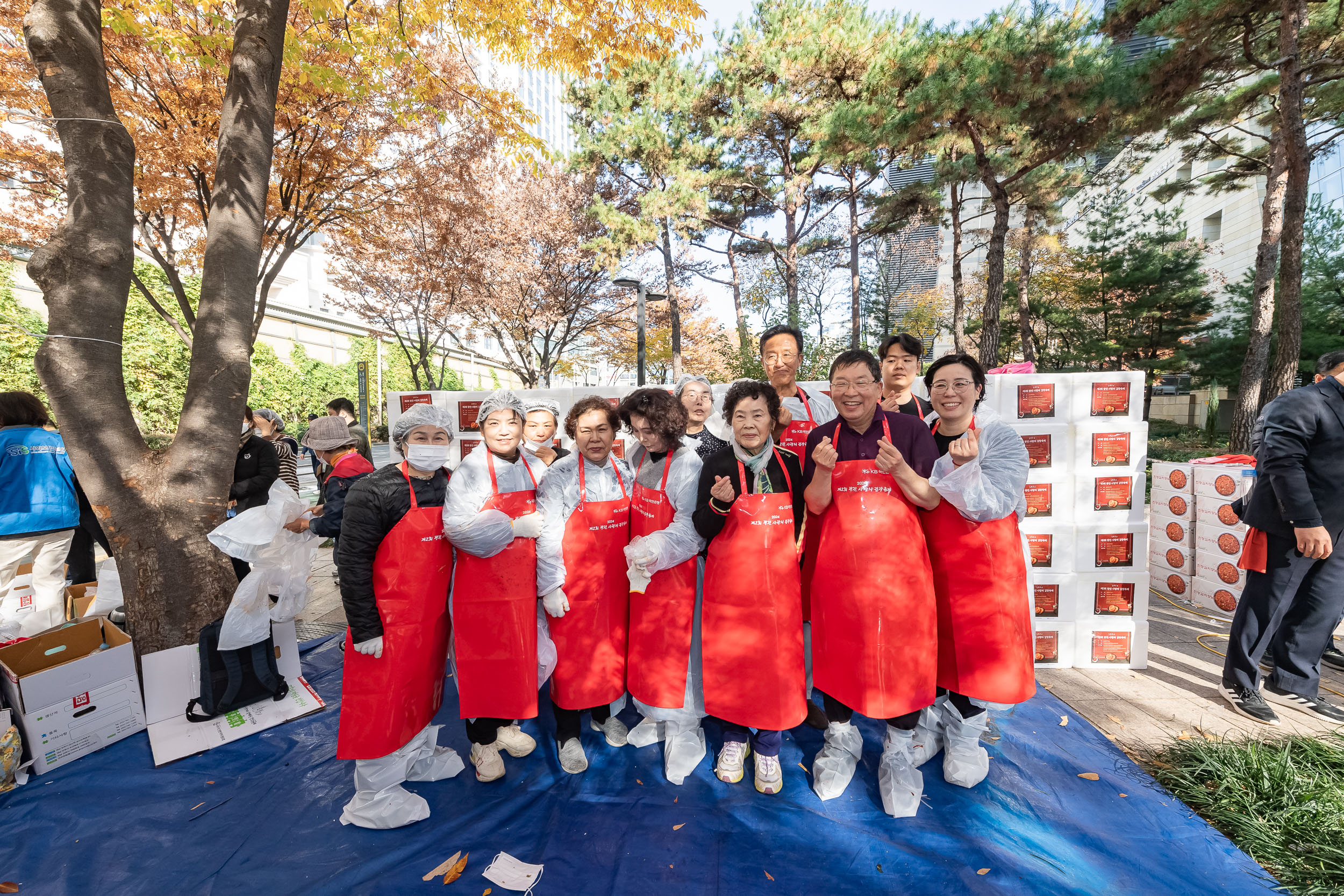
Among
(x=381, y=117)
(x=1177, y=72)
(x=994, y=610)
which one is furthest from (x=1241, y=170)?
(x=381, y=117)

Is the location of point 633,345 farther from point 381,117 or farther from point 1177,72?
point 1177,72

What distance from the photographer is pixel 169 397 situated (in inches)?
521

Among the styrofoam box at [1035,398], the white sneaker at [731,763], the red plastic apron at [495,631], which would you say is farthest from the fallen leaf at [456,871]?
the styrofoam box at [1035,398]

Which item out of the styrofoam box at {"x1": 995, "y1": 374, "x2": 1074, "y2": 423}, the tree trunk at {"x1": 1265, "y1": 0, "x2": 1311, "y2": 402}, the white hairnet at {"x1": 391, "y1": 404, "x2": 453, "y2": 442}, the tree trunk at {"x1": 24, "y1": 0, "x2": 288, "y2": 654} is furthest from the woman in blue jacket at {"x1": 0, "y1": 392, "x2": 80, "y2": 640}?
the tree trunk at {"x1": 1265, "y1": 0, "x2": 1311, "y2": 402}

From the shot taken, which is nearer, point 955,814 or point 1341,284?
point 955,814

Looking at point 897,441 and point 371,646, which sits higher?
point 897,441

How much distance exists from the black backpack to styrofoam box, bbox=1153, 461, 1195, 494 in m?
7.37

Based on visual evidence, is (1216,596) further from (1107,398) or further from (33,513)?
(33,513)

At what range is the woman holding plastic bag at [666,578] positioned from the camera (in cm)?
255

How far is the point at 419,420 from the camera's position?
8.10 ft

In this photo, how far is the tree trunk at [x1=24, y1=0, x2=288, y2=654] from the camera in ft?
10.3

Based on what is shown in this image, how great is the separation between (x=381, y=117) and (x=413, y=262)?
5256mm

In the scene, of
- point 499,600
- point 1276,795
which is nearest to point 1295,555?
point 1276,795

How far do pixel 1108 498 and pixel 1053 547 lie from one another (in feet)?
1.62
